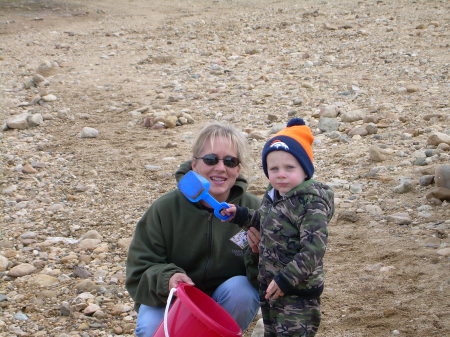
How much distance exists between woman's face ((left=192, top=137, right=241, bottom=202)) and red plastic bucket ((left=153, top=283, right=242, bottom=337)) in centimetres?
49

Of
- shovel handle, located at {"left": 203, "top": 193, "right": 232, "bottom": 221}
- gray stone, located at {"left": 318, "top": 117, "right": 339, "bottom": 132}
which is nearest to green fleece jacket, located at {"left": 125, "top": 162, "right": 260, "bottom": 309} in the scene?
shovel handle, located at {"left": 203, "top": 193, "right": 232, "bottom": 221}

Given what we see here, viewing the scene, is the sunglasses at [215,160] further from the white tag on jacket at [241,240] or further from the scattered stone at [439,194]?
the scattered stone at [439,194]

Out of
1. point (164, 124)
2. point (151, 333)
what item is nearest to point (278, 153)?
point (151, 333)

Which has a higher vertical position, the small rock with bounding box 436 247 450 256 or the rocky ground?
the small rock with bounding box 436 247 450 256

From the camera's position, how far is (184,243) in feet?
10.4

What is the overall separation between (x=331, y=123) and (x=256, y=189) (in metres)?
1.47

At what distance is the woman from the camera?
10.2 ft

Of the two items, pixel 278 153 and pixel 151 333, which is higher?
pixel 278 153

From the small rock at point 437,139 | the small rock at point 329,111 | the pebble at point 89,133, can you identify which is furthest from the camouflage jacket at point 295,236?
the pebble at point 89,133

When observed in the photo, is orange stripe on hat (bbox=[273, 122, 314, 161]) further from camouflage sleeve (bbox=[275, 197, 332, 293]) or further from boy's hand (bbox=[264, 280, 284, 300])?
boy's hand (bbox=[264, 280, 284, 300])

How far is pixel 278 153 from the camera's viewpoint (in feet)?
9.39

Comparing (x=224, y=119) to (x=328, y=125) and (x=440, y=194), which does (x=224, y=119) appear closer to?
(x=328, y=125)

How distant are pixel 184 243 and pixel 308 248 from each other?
26.7 inches

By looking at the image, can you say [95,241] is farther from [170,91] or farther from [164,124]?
[170,91]
